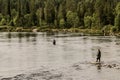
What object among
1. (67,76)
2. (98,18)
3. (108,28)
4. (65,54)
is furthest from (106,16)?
(67,76)

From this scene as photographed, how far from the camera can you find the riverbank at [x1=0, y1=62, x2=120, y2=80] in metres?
50.8

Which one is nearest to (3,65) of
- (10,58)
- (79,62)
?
(10,58)

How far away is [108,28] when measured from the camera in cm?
17488

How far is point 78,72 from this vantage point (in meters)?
55.1

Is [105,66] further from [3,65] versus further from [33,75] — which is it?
[3,65]

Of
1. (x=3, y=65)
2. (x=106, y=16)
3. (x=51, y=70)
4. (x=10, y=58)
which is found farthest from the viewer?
(x=106, y=16)

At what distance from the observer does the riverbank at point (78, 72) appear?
167 ft

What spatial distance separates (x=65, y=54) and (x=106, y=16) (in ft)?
388

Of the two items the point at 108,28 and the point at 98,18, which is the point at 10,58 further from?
the point at 98,18

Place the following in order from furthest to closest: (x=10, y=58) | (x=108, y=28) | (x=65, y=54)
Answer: (x=108, y=28)
(x=65, y=54)
(x=10, y=58)

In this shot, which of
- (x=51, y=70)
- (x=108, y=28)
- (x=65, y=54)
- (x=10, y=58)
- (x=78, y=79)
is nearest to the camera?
(x=78, y=79)

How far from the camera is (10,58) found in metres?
72.1

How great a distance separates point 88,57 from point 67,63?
9202mm

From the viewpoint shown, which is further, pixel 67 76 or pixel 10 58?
pixel 10 58
